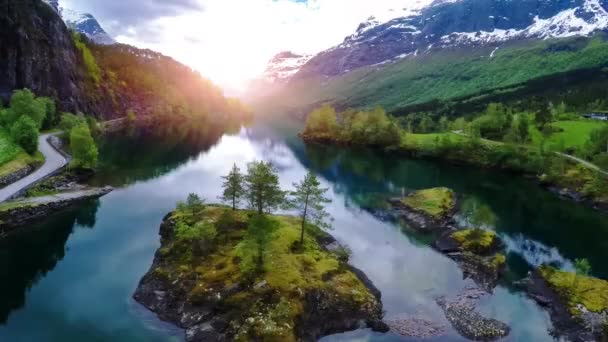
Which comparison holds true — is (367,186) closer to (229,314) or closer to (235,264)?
(235,264)

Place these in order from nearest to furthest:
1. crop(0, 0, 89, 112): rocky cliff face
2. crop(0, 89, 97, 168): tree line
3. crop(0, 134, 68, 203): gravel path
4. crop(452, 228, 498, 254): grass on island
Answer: crop(452, 228, 498, 254): grass on island
crop(0, 134, 68, 203): gravel path
crop(0, 89, 97, 168): tree line
crop(0, 0, 89, 112): rocky cliff face

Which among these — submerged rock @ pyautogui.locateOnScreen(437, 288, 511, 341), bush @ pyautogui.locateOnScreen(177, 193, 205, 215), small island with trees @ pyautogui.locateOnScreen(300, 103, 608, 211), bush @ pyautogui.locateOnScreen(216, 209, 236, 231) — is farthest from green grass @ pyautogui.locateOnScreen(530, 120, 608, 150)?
bush @ pyautogui.locateOnScreen(177, 193, 205, 215)

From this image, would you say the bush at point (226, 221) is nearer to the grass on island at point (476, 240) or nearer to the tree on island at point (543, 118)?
the grass on island at point (476, 240)

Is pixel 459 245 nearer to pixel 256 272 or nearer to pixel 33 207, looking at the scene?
pixel 256 272

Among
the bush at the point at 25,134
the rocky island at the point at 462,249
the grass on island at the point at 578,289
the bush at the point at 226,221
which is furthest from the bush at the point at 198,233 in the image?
the bush at the point at 25,134

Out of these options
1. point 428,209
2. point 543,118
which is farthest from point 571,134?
point 428,209

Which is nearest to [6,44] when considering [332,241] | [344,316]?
[332,241]

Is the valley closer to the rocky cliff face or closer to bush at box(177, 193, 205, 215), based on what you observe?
bush at box(177, 193, 205, 215)
